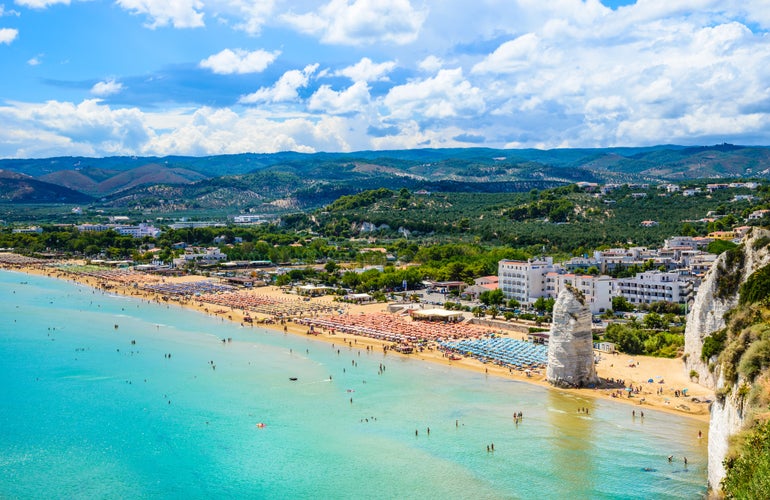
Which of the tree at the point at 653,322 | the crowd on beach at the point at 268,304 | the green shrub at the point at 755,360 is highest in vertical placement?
the green shrub at the point at 755,360

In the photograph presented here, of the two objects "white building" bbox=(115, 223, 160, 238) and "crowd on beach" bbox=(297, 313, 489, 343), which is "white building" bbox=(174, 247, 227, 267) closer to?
"white building" bbox=(115, 223, 160, 238)

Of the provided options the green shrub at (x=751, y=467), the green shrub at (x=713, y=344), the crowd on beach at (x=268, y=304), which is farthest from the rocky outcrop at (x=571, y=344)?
the crowd on beach at (x=268, y=304)

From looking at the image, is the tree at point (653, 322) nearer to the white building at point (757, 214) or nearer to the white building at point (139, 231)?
the white building at point (757, 214)

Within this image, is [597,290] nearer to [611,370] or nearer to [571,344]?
[611,370]

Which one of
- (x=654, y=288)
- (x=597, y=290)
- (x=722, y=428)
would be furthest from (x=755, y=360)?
(x=654, y=288)

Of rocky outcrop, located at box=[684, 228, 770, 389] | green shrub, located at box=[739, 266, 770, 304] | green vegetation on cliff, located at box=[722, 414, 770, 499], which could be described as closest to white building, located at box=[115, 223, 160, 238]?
rocky outcrop, located at box=[684, 228, 770, 389]

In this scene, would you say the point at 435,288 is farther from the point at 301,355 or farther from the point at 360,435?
the point at 360,435
